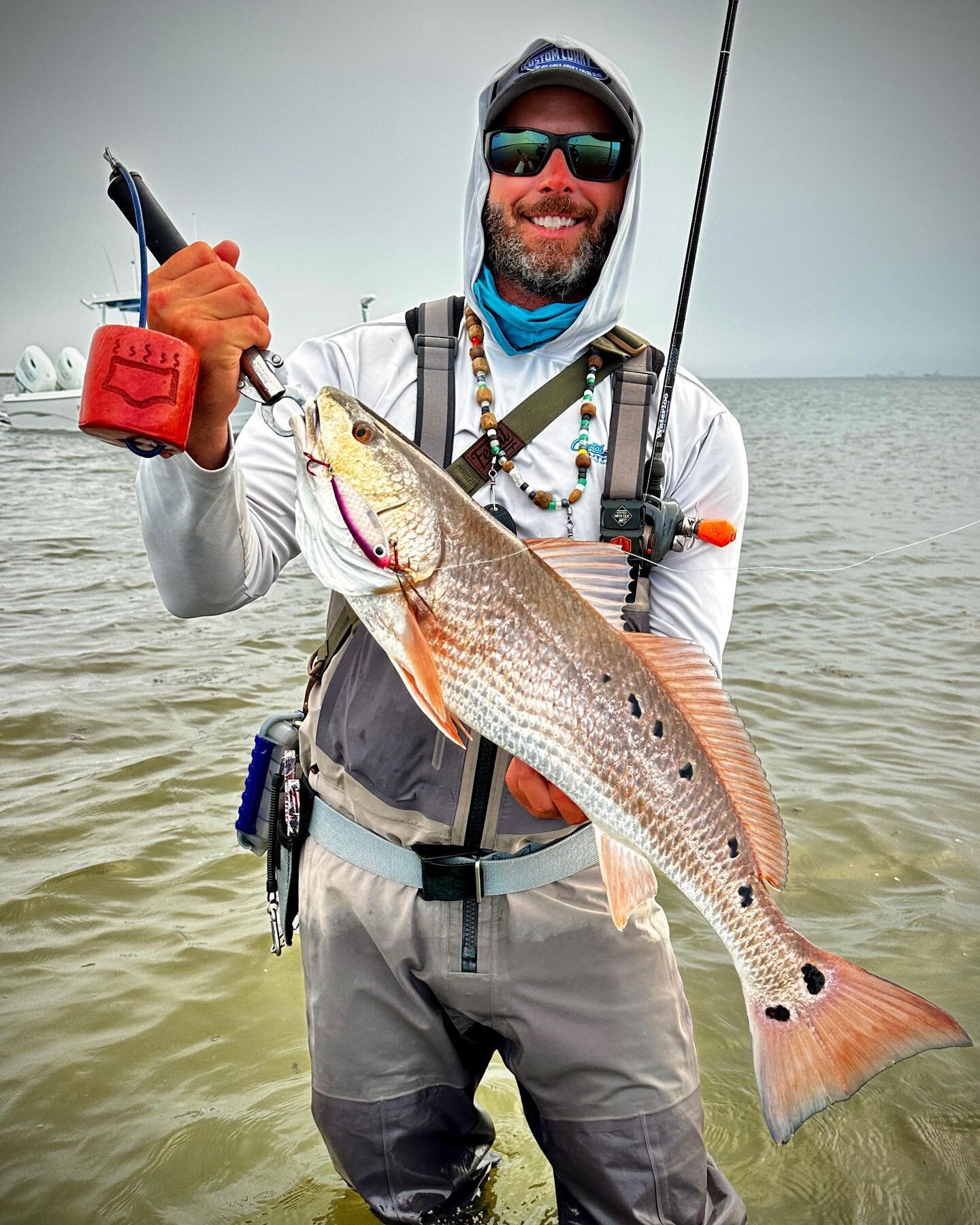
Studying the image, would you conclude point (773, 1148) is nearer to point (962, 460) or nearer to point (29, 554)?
point (29, 554)

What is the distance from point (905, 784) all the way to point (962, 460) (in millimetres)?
24517

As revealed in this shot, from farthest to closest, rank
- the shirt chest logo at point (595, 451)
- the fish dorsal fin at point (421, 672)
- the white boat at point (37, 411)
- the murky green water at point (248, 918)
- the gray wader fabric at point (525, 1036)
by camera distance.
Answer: the white boat at point (37, 411)
the murky green water at point (248, 918)
the shirt chest logo at point (595, 451)
the gray wader fabric at point (525, 1036)
the fish dorsal fin at point (421, 672)

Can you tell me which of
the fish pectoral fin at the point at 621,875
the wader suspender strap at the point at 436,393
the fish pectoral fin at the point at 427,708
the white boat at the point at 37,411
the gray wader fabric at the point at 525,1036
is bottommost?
the white boat at the point at 37,411

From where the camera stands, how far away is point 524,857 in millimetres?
2482

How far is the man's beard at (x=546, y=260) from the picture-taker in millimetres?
2848

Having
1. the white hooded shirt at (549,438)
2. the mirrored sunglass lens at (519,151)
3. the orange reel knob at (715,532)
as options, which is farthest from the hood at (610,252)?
the orange reel knob at (715,532)

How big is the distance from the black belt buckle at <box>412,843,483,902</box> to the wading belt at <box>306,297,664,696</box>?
23.9 inches

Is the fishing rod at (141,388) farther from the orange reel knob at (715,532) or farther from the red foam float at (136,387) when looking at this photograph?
the orange reel knob at (715,532)

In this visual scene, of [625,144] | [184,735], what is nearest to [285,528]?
[625,144]

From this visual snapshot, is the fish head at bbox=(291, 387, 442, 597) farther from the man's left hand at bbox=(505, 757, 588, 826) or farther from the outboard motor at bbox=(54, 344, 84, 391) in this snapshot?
the outboard motor at bbox=(54, 344, 84, 391)

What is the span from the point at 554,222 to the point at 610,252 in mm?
206

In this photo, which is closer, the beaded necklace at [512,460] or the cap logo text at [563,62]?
the beaded necklace at [512,460]

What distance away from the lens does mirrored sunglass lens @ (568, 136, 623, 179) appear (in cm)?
281

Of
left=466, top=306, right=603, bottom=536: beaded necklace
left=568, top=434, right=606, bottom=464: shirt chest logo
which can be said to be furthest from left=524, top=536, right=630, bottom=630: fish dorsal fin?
left=568, top=434, right=606, bottom=464: shirt chest logo
